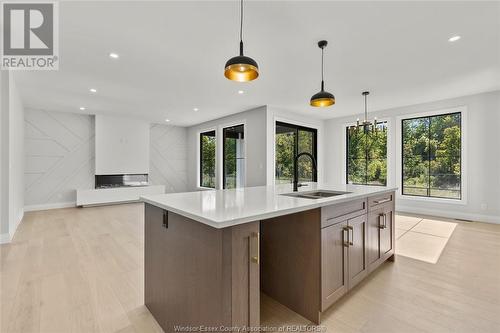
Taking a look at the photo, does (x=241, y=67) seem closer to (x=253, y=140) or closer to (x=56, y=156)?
(x=253, y=140)

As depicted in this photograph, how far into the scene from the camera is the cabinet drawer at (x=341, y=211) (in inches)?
66.8

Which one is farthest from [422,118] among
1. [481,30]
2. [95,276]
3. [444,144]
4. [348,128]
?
[95,276]

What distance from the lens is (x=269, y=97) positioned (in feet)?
16.4

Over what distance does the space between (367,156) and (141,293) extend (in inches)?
249

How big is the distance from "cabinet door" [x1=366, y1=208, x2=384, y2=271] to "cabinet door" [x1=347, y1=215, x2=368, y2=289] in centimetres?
11

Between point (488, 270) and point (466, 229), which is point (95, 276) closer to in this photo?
point (488, 270)

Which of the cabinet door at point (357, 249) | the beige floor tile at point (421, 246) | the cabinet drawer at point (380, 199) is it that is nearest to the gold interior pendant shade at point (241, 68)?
the cabinet door at point (357, 249)

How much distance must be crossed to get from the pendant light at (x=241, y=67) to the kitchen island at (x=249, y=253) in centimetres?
103

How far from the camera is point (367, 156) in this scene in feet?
21.4

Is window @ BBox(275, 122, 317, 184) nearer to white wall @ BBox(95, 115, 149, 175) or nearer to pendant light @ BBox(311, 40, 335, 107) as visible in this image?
pendant light @ BBox(311, 40, 335, 107)

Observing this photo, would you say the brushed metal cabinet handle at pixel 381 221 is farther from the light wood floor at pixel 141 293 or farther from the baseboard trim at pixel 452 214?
the baseboard trim at pixel 452 214

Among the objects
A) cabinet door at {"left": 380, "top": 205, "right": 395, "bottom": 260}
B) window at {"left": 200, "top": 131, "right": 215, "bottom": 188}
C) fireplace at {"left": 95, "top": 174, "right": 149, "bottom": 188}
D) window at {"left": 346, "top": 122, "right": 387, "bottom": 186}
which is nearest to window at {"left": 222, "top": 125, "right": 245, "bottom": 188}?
window at {"left": 200, "top": 131, "right": 215, "bottom": 188}

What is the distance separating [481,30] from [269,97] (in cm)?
325

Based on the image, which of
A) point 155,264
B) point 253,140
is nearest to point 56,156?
point 253,140
